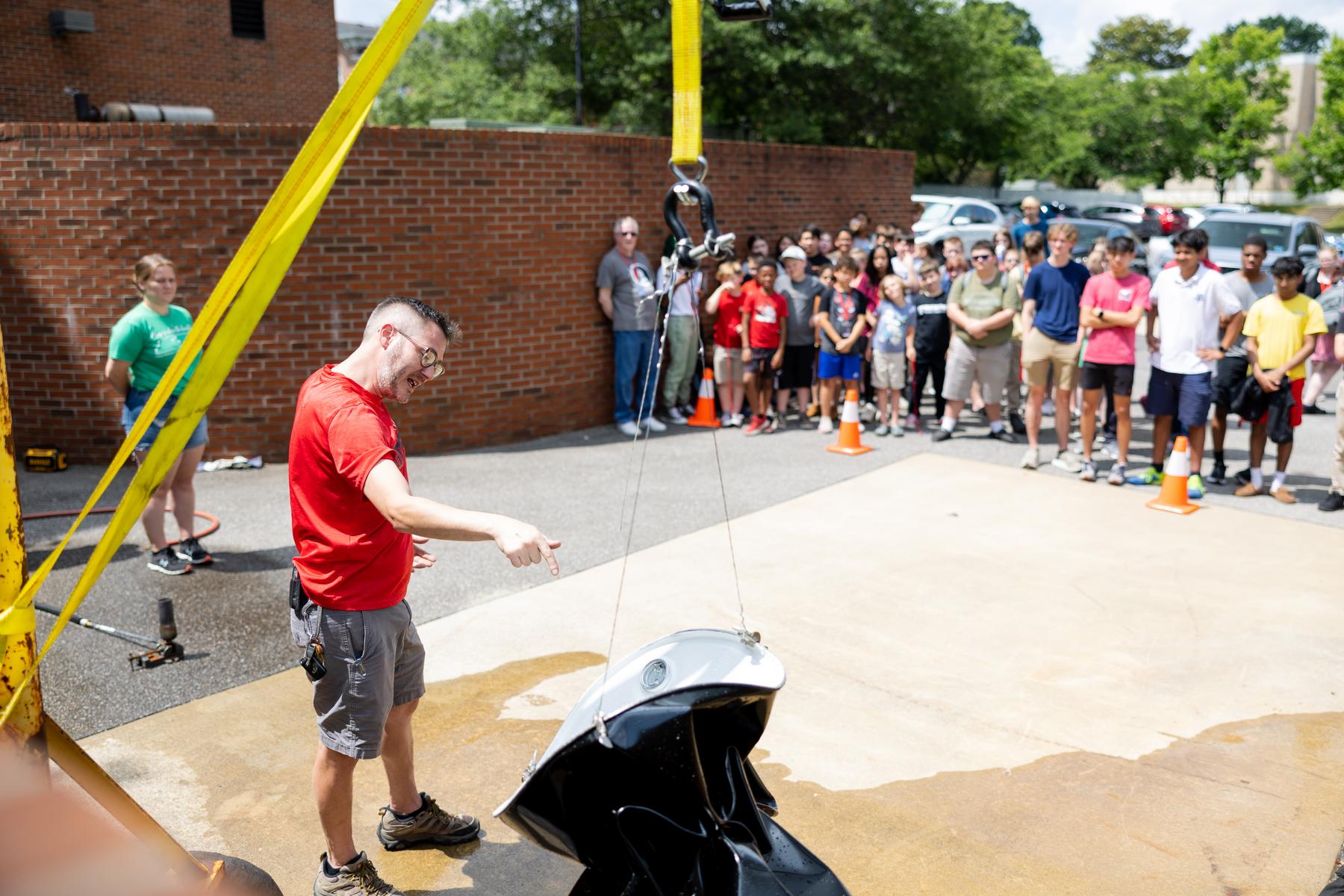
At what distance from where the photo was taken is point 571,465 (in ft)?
32.3

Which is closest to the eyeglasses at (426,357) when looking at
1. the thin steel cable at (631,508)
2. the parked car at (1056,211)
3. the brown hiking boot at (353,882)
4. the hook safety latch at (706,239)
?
the thin steel cable at (631,508)

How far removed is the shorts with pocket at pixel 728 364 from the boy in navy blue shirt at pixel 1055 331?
9.13 ft

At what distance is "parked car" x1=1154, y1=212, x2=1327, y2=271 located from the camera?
759 inches

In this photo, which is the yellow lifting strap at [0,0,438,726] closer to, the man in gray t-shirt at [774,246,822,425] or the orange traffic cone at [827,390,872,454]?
the orange traffic cone at [827,390,872,454]

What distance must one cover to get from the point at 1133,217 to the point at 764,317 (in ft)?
93.5

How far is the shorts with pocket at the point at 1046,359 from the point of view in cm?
951

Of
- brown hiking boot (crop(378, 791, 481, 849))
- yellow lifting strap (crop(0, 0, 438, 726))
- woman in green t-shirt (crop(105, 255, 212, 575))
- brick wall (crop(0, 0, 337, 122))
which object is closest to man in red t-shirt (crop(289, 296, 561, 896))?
brown hiking boot (crop(378, 791, 481, 849))

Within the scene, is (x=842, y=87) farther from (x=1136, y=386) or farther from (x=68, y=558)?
(x=68, y=558)

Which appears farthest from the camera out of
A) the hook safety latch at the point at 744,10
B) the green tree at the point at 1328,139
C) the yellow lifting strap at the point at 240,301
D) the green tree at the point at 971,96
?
the green tree at the point at 1328,139

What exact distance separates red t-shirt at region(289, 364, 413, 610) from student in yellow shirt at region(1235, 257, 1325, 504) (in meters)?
7.57

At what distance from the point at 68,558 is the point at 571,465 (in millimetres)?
4049

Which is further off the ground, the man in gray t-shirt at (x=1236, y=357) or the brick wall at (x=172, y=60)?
the brick wall at (x=172, y=60)

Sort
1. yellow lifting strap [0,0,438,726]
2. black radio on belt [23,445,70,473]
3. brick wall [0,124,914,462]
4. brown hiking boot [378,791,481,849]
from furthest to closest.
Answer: black radio on belt [23,445,70,473], brick wall [0,124,914,462], brown hiking boot [378,791,481,849], yellow lifting strap [0,0,438,726]

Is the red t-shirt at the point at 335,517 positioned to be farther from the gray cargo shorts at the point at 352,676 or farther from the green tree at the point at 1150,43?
the green tree at the point at 1150,43
